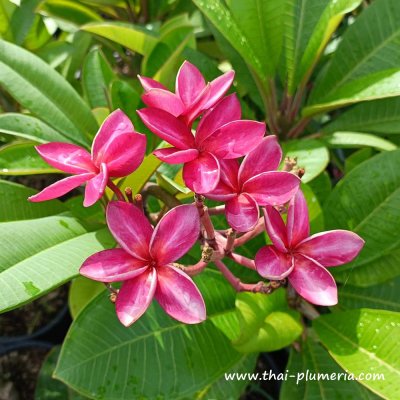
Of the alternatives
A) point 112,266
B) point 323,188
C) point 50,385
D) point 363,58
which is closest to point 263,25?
point 363,58

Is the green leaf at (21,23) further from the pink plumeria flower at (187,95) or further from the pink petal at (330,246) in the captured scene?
the pink petal at (330,246)

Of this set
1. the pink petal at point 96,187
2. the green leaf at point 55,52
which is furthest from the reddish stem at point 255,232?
the green leaf at point 55,52

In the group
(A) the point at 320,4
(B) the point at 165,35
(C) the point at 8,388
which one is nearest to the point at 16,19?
(B) the point at 165,35

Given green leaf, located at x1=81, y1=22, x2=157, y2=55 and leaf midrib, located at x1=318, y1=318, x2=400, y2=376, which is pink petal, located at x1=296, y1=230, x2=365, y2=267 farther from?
green leaf, located at x1=81, y1=22, x2=157, y2=55

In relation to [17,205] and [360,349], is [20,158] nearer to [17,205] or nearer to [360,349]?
[17,205]

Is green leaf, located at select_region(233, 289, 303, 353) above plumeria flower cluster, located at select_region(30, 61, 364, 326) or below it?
below

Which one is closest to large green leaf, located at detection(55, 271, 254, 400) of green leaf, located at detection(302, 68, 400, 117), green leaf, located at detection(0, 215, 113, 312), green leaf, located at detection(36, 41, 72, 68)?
green leaf, located at detection(0, 215, 113, 312)
